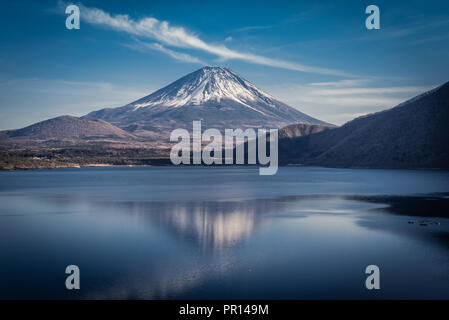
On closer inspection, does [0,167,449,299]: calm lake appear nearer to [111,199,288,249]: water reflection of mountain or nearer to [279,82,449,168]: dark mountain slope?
[111,199,288,249]: water reflection of mountain

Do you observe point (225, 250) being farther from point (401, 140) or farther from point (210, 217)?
point (401, 140)

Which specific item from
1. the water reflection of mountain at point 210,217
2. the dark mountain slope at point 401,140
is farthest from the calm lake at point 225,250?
the dark mountain slope at point 401,140

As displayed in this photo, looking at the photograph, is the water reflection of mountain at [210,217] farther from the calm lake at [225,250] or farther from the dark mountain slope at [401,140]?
the dark mountain slope at [401,140]

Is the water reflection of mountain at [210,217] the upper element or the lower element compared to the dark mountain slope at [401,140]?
lower

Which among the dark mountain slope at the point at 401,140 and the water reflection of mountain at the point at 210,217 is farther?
the dark mountain slope at the point at 401,140

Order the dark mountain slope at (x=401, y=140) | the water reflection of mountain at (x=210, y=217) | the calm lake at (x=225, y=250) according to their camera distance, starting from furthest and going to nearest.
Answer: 1. the dark mountain slope at (x=401, y=140)
2. the water reflection of mountain at (x=210, y=217)
3. the calm lake at (x=225, y=250)

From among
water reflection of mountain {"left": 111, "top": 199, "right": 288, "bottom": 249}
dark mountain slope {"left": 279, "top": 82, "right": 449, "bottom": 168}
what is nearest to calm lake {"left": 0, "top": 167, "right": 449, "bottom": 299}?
water reflection of mountain {"left": 111, "top": 199, "right": 288, "bottom": 249}
